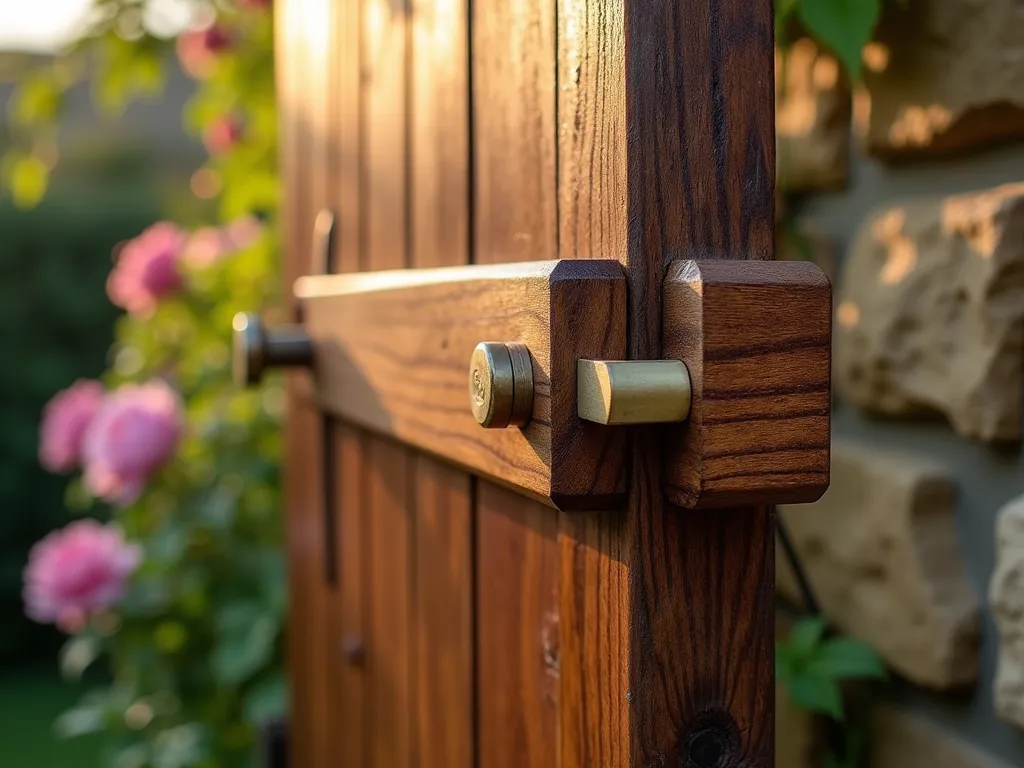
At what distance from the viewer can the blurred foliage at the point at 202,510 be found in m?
2.20

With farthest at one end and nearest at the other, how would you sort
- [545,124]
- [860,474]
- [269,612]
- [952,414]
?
[269,612], [860,474], [952,414], [545,124]

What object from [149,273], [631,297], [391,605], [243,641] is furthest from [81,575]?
[631,297]

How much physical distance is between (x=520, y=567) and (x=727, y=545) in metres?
0.20

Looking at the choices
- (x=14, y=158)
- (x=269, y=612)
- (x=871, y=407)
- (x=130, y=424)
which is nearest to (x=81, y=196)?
(x=14, y=158)

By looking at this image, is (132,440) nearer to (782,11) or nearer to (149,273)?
(149,273)

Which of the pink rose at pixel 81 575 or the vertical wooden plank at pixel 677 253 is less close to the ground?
the vertical wooden plank at pixel 677 253

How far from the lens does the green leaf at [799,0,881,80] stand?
2.54ft

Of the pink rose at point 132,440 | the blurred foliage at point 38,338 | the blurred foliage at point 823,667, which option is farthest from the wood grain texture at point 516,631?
the blurred foliage at point 38,338

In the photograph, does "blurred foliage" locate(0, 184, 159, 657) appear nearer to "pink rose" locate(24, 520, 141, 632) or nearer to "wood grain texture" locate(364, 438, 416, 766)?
"pink rose" locate(24, 520, 141, 632)

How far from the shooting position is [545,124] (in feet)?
2.05

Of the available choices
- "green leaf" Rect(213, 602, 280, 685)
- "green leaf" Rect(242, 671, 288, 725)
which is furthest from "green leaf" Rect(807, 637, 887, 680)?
"green leaf" Rect(213, 602, 280, 685)

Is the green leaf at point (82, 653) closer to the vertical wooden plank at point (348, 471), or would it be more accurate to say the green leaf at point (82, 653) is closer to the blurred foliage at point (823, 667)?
the vertical wooden plank at point (348, 471)

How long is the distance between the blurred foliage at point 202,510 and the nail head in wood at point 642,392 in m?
1.73

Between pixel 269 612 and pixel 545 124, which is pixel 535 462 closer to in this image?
pixel 545 124
